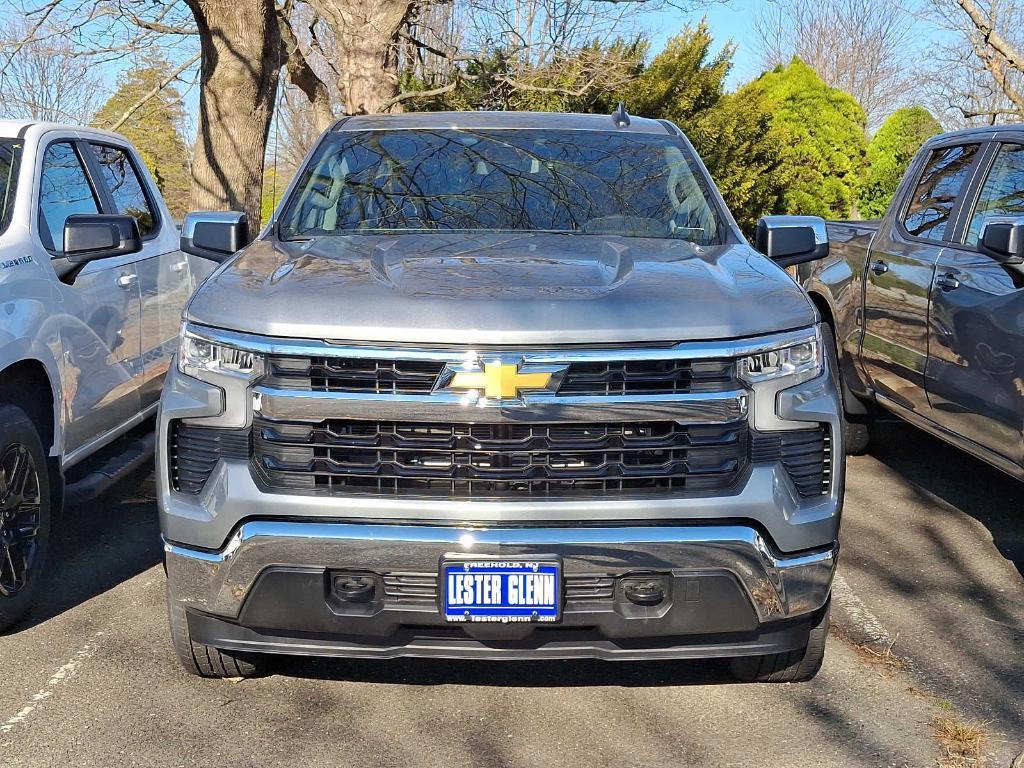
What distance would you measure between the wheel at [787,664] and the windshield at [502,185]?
1553mm

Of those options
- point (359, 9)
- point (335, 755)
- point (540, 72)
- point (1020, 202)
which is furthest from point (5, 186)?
point (540, 72)

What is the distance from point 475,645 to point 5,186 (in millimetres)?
3046

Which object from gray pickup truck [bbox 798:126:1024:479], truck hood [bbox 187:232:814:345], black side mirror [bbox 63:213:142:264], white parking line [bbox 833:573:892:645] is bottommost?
white parking line [bbox 833:573:892:645]

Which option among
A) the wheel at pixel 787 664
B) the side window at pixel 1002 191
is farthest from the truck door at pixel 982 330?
the wheel at pixel 787 664

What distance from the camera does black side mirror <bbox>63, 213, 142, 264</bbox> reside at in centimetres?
488

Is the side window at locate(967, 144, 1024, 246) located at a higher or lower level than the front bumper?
higher

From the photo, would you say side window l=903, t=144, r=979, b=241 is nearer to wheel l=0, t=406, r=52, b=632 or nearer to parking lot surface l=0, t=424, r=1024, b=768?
parking lot surface l=0, t=424, r=1024, b=768

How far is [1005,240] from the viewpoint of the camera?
4938 mm

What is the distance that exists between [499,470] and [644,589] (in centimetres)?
53

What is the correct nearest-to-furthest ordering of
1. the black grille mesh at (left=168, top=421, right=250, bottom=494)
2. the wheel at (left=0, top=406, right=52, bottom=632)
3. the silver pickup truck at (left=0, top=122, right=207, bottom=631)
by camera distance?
the black grille mesh at (left=168, top=421, right=250, bottom=494), the wheel at (left=0, top=406, right=52, bottom=632), the silver pickup truck at (left=0, top=122, right=207, bottom=631)

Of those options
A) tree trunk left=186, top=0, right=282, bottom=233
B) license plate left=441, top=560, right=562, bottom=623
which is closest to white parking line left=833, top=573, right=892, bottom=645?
Answer: license plate left=441, top=560, right=562, bottom=623

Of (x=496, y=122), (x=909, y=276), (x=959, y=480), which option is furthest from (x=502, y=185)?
(x=959, y=480)

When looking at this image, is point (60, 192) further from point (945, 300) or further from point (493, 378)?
point (945, 300)

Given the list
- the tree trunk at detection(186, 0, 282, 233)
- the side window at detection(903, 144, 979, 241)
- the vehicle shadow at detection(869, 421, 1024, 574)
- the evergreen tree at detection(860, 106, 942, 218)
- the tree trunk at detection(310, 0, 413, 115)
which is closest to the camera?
the vehicle shadow at detection(869, 421, 1024, 574)
